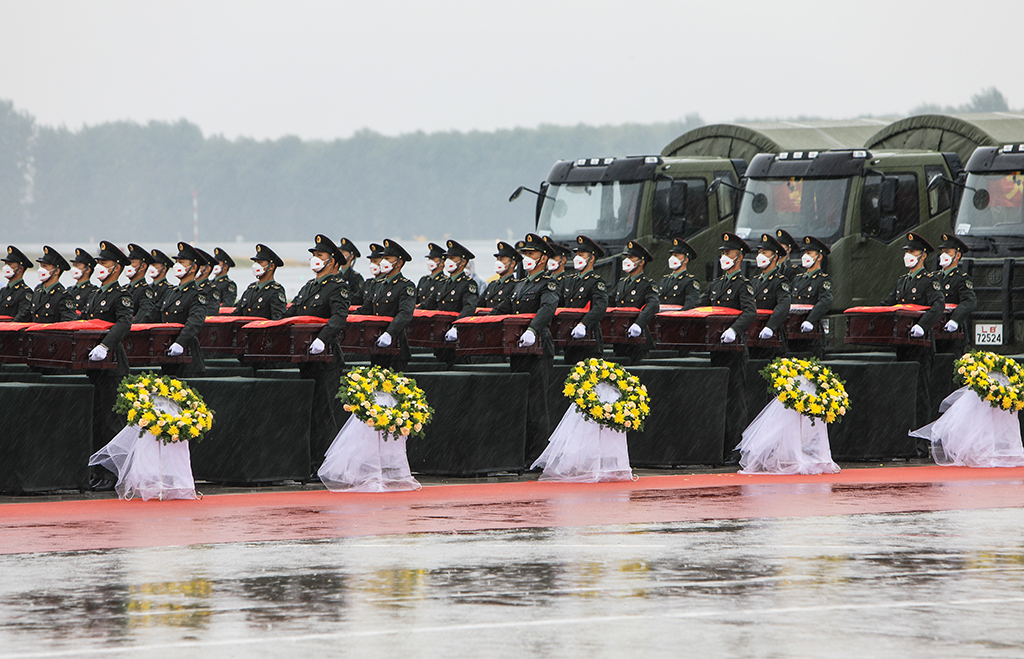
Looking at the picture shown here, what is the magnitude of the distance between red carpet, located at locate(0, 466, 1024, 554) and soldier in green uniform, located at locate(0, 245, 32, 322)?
355cm

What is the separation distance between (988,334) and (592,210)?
6.14 metres

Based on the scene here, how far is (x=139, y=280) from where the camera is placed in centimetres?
1557

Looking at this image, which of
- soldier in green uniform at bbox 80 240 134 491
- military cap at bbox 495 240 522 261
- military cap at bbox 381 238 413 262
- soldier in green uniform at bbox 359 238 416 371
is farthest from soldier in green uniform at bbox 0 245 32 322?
military cap at bbox 495 240 522 261

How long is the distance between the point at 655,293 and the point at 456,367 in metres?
2.13

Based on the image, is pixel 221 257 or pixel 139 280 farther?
pixel 221 257

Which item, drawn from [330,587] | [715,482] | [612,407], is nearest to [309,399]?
[612,407]

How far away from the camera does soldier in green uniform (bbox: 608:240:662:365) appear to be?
16.6 meters

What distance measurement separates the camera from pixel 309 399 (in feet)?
47.6

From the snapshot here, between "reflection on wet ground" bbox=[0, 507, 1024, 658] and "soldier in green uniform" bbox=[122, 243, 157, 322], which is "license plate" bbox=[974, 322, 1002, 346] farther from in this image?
"soldier in green uniform" bbox=[122, 243, 157, 322]

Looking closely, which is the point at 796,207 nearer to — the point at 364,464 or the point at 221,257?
the point at 221,257

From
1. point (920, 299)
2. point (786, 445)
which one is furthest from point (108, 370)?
point (920, 299)

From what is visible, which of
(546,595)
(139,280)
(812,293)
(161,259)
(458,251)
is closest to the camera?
(546,595)

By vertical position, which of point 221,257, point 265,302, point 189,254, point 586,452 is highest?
point 221,257

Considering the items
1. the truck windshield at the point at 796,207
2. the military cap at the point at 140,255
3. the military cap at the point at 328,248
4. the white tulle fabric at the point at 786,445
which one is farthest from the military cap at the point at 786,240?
the military cap at the point at 140,255
